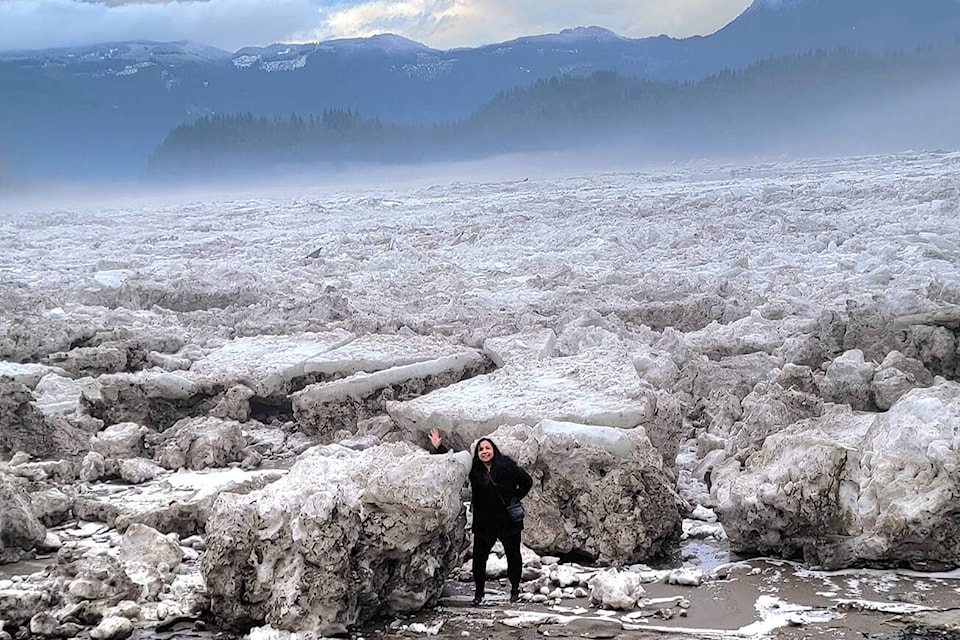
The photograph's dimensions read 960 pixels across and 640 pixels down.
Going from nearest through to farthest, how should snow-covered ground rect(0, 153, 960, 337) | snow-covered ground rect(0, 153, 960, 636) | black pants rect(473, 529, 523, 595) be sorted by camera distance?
black pants rect(473, 529, 523, 595), snow-covered ground rect(0, 153, 960, 636), snow-covered ground rect(0, 153, 960, 337)

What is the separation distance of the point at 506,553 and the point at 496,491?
264 mm

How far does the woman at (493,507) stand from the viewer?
169 inches

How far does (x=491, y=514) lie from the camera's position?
14.2 feet

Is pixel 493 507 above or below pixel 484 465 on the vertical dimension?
below

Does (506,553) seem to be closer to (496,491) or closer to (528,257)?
(496,491)

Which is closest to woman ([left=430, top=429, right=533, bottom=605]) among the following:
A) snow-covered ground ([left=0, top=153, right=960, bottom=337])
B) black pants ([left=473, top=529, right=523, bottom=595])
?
black pants ([left=473, top=529, right=523, bottom=595])

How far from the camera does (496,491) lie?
437 centimetres

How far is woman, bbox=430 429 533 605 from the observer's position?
4289 mm

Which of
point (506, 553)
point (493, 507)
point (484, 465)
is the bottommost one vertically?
point (506, 553)

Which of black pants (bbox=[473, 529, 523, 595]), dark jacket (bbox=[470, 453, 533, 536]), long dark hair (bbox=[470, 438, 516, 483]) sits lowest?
black pants (bbox=[473, 529, 523, 595])

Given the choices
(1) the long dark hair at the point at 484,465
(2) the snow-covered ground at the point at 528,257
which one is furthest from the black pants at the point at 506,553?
(2) the snow-covered ground at the point at 528,257

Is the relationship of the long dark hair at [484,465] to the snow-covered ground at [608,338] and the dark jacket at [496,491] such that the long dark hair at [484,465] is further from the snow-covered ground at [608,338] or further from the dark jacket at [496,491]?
the snow-covered ground at [608,338]

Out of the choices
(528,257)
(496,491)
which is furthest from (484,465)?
(528,257)

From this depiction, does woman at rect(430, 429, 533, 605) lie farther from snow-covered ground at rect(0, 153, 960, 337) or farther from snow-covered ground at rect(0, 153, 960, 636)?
snow-covered ground at rect(0, 153, 960, 337)
